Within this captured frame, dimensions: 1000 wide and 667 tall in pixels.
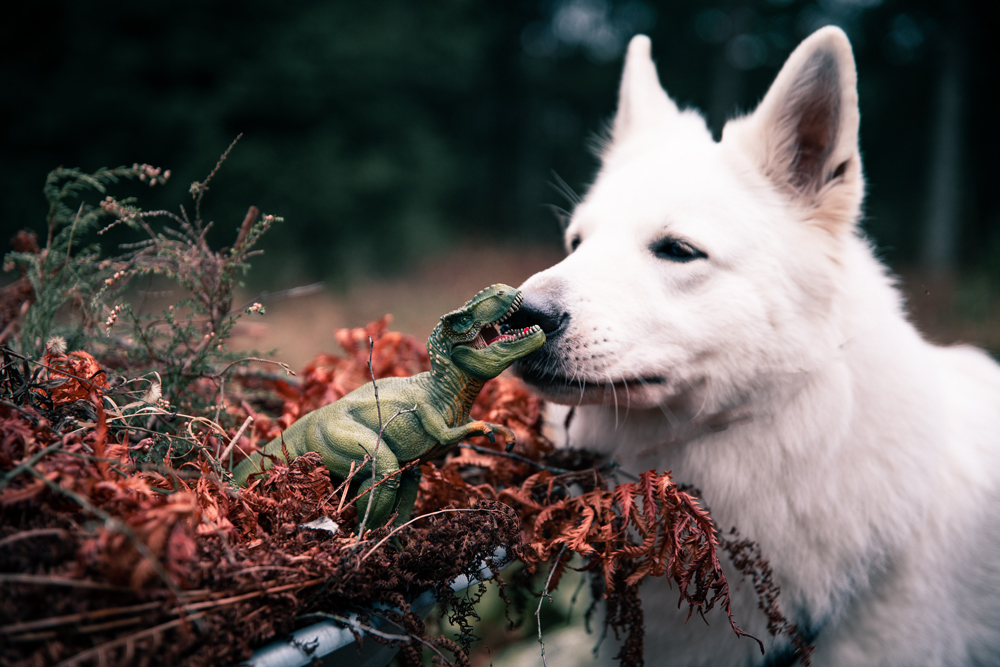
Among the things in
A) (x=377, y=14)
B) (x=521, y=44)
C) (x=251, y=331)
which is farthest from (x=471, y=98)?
(x=251, y=331)

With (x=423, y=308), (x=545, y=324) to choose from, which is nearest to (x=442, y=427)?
(x=545, y=324)

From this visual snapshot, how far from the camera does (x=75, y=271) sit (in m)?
1.70

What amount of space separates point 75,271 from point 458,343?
126cm

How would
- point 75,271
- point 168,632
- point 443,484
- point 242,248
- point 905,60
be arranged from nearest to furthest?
point 168,632, point 443,484, point 242,248, point 75,271, point 905,60

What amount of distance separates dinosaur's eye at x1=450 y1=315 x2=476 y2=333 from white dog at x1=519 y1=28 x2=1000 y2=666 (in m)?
0.25

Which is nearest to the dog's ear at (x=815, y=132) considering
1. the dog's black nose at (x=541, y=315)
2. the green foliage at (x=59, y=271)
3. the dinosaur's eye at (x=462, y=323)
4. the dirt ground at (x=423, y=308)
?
the dog's black nose at (x=541, y=315)

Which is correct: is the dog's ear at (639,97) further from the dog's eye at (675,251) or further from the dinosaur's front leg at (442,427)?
the dinosaur's front leg at (442,427)

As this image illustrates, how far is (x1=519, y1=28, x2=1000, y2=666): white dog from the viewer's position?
152 centimetres

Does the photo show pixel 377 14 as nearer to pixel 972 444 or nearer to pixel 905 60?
pixel 972 444

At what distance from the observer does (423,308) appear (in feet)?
31.9

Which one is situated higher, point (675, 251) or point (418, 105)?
point (418, 105)

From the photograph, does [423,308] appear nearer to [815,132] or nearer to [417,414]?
[815,132]

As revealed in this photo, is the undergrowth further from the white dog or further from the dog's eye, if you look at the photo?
the dog's eye

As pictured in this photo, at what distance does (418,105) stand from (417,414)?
478 inches
